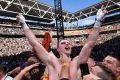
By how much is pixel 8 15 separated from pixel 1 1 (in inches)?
124

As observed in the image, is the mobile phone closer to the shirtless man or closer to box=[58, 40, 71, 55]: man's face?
the shirtless man

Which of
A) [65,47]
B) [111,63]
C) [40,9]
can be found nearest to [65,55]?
[65,47]

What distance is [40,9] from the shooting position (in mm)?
50094

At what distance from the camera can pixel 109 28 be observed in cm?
4138

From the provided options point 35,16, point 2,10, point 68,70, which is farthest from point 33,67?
point 35,16

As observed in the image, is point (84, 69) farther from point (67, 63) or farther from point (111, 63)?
point (111, 63)

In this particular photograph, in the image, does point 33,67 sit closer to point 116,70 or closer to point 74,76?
point 74,76

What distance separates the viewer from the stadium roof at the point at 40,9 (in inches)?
1647

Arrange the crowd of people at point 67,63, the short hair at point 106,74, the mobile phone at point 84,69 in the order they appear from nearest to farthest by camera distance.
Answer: the short hair at point 106,74 < the crowd of people at point 67,63 < the mobile phone at point 84,69

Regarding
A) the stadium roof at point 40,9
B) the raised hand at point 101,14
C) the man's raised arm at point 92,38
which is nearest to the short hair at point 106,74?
the man's raised arm at point 92,38

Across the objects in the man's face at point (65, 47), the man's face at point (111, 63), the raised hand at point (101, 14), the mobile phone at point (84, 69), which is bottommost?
the mobile phone at point (84, 69)

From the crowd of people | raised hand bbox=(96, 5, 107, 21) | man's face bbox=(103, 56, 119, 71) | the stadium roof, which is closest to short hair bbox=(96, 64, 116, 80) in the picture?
the crowd of people

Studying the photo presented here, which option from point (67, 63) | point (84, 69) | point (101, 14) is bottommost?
point (84, 69)

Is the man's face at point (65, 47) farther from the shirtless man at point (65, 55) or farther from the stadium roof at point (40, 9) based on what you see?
the stadium roof at point (40, 9)
